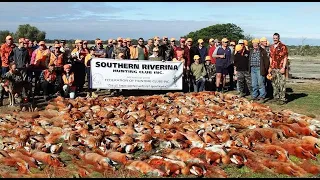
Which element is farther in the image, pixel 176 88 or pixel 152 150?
pixel 176 88

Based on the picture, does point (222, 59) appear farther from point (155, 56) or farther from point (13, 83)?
point (13, 83)

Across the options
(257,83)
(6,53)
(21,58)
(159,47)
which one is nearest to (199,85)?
(159,47)

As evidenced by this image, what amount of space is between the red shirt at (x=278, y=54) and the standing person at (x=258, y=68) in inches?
17.6

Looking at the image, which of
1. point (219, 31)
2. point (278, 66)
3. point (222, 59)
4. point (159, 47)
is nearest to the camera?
point (278, 66)

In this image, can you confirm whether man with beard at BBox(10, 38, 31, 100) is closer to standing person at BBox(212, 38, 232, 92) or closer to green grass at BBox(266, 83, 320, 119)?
standing person at BBox(212, 38, 232, 92)

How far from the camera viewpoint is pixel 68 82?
15.2 metres

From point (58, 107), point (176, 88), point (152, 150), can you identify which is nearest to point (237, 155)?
point (152, 150)

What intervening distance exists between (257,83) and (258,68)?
625mm

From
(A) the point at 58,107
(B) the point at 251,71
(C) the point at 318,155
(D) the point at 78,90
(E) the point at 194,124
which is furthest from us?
(D) the point at 78,90

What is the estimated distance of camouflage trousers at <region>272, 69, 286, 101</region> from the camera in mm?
14883

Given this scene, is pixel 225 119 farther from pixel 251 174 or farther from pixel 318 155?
pixel 251 174

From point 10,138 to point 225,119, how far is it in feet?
18.0

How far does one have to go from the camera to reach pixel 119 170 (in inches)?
297

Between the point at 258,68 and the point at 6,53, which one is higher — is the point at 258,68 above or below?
below
